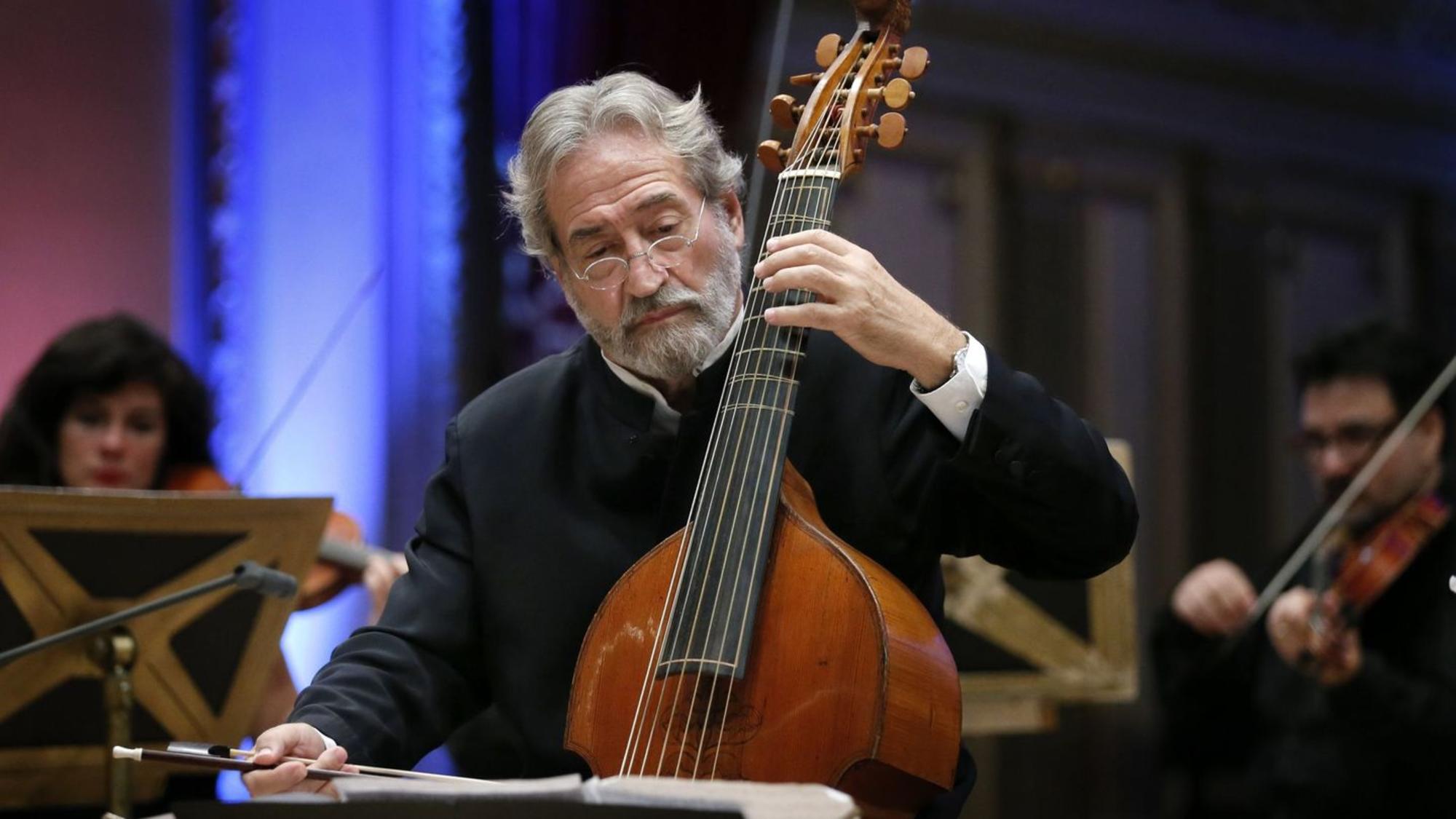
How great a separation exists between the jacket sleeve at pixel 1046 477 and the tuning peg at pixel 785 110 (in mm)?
386

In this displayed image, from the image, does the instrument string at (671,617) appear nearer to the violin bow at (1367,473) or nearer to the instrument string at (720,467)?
the instrument string at (720,467)

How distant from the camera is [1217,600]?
3342 millimetres

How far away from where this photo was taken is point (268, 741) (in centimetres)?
139

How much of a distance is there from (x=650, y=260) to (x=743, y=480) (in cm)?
34

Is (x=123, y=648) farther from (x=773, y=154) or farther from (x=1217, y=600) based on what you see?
(x=1217, y=600)

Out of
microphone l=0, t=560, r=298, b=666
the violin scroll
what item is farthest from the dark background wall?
the violin scroll

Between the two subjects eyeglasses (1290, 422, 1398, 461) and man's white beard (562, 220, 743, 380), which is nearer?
man's white beard (562, 220, 743, 380)

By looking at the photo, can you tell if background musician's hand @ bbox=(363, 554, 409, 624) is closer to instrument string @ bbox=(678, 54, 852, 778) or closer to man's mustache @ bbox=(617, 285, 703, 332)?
man's mustache @ bbox=(617, 285, 703, 332)

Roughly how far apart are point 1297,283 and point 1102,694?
2576 mm

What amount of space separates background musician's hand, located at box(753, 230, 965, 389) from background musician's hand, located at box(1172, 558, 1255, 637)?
→ 203 cm

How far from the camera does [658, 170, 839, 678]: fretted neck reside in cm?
141

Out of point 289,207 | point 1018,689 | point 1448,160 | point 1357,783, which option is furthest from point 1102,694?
point 1448,160

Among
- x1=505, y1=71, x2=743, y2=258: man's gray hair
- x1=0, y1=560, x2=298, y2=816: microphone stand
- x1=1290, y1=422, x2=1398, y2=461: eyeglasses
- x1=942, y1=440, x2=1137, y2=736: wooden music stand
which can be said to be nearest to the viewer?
x1=505, y1=71, x2=743, y2=258: man's gray hair

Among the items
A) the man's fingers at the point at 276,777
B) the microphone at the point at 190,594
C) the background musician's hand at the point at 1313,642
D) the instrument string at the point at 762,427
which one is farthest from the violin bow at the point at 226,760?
the background musician's hand at the point at 1313,642
